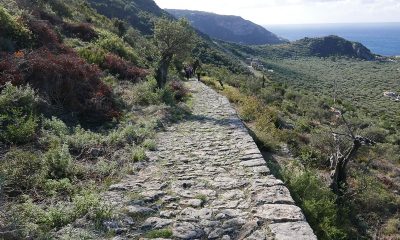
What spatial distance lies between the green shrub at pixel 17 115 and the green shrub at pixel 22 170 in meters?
0.74

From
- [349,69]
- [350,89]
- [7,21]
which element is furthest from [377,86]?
[7,21]

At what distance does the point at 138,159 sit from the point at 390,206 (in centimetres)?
828

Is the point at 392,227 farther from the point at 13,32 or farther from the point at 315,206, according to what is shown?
the point at 13,32

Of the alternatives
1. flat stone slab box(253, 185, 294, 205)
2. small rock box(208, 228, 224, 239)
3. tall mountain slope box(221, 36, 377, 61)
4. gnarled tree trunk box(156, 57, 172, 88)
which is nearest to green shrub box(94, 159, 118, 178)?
small rock box(208, 228, 224, 239)

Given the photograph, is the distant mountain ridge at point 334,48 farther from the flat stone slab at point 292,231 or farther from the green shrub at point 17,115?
the flat stone slab at point 292,231

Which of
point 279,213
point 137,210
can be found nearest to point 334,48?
point 279,213

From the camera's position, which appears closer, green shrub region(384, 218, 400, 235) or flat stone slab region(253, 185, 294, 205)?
flat stone slab region(253, 185, 294, 205)

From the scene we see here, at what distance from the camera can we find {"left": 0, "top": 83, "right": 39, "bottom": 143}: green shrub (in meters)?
7.40

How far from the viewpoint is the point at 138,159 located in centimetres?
801

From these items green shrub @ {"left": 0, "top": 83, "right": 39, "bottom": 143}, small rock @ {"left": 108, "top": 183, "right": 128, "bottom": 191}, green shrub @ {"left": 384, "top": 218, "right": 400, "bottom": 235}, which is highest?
green shrub @ {"left": 0, "top": 83, "right": 39, "bottom": 143}

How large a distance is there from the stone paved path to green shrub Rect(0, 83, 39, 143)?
2400 millimetres

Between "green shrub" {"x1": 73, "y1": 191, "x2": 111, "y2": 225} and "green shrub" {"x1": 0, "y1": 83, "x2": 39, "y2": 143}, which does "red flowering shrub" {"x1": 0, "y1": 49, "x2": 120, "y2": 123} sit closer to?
"green shrub" {"x1": 0, "y1": 83, "x2": 39, "y2": 143}

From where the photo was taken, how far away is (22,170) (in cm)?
615

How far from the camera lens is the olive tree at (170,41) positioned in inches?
674
